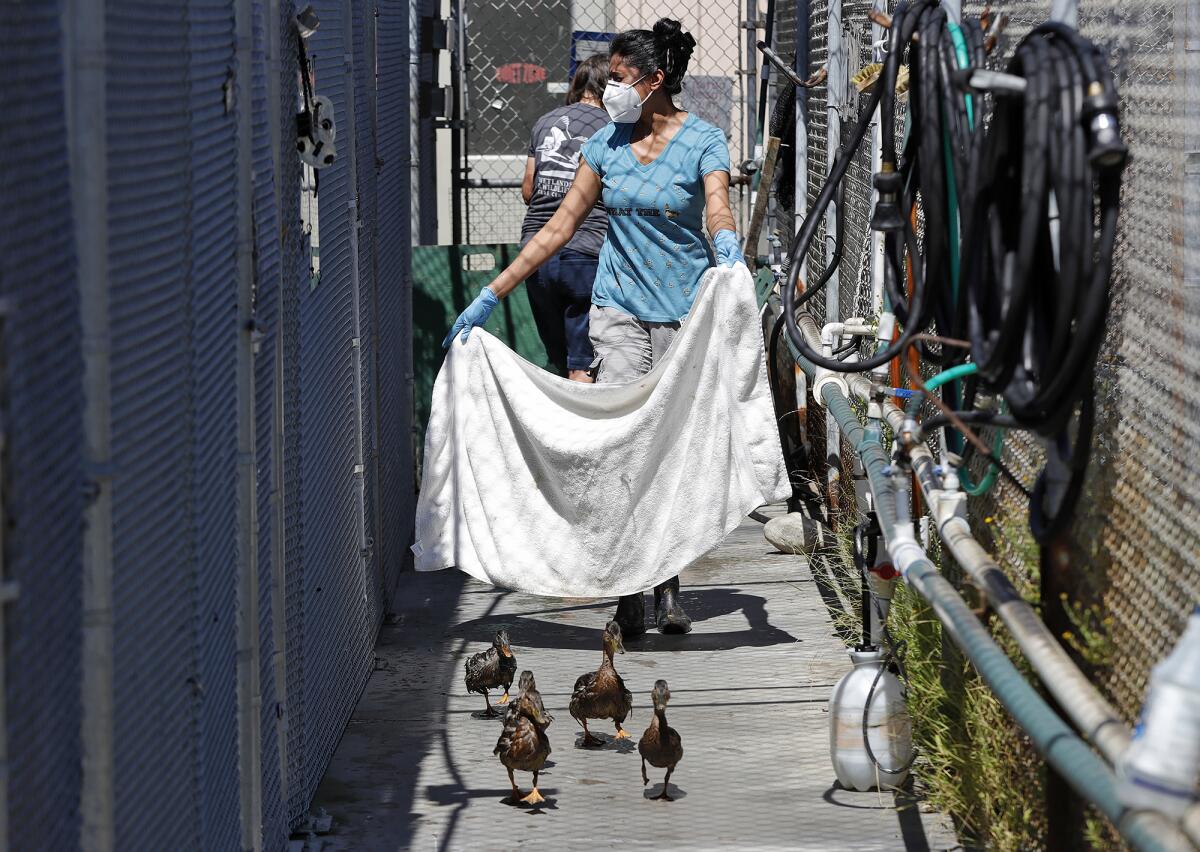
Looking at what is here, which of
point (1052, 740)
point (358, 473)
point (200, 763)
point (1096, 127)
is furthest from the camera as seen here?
point (358, 473)

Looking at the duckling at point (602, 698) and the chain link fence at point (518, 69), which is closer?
the duckling at point (602, 698)

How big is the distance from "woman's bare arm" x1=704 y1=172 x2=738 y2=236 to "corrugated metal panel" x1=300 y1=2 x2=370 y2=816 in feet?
5.39

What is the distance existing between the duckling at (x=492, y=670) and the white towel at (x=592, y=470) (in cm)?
Result: 72

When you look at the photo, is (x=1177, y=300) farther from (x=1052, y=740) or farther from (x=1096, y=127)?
(x=1052, y=740)

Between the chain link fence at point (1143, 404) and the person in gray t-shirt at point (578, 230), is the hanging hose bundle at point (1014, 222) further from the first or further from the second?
the person in gray t-shirt at point (578, 230)

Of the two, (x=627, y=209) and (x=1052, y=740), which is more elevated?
(x=627, y=209)

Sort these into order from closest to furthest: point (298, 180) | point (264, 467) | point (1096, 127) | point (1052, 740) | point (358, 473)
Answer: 1. point (1052, 740)
2. point (1096, 127)
3. point (264, 467)
4. point (298, 180)
5. point (358, 473)

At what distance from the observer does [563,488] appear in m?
7.05

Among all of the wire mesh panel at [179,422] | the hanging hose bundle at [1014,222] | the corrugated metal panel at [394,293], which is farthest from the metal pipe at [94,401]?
the corrugated metal panel at [394,293]

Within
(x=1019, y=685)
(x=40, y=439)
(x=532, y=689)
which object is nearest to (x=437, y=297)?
(x=532, y=689)

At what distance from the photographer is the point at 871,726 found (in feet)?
17.1

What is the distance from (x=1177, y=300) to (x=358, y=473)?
3.80 meters

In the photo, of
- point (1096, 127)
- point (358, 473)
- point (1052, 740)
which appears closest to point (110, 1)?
point (1096, 127)

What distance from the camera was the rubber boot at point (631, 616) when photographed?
7266mm
